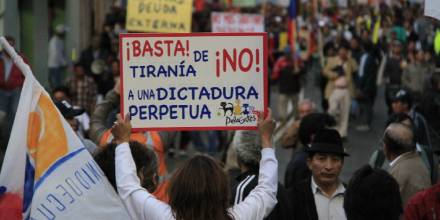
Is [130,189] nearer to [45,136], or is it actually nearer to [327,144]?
[45,136]

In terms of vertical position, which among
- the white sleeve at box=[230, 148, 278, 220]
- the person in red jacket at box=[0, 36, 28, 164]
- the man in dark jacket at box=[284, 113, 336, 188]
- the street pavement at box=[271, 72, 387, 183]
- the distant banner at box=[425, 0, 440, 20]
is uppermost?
the distant banner at box=[425, 0, 440, 20]

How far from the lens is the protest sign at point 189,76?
588 centimetres

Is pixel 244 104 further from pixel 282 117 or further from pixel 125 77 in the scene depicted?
pixel 282 117

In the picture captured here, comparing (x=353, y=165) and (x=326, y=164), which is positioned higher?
(x=326, y=164)

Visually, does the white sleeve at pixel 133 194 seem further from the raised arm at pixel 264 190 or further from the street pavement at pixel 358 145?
the street pavement at pixel 358 145

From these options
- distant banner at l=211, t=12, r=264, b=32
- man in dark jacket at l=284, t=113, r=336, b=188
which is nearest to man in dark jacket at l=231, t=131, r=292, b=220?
man in dark jacket at l=284, t=113, r=336, b=188

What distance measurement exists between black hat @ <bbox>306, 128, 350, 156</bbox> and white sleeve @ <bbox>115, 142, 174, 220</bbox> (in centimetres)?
157

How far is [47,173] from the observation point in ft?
17.2

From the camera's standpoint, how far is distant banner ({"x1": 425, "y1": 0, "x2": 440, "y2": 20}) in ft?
19.1

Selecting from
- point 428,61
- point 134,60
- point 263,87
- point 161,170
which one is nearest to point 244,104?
point 263,87

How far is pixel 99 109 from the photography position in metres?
8.92

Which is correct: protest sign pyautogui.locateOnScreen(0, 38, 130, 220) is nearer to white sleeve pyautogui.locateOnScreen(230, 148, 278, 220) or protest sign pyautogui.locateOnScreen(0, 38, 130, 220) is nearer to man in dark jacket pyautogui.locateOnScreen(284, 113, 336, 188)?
white sleeve pyautogui.locateOnScreen(230, 148, 278, 220)

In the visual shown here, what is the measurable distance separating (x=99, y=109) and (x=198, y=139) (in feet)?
31.1

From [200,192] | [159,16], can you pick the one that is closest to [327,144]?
[200,192]
